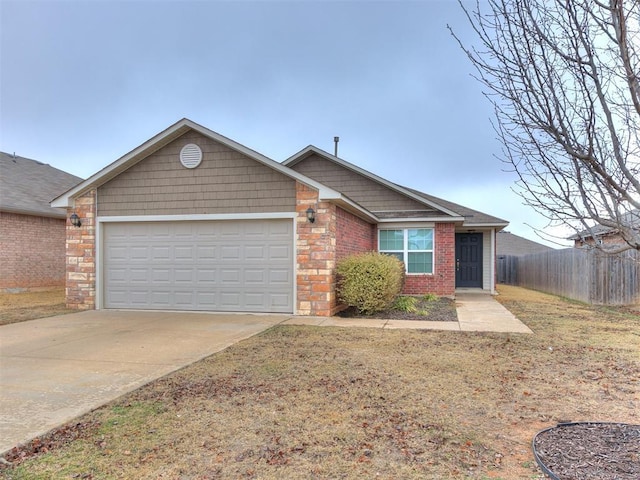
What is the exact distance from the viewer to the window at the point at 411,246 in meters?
14.8

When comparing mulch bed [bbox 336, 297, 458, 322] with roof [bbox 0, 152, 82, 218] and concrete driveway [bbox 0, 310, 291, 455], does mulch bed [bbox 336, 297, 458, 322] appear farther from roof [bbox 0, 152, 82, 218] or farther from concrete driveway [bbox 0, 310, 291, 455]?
roof [bbox 0, 152, 82, 218]

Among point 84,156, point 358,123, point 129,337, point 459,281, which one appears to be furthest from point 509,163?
point 84,156

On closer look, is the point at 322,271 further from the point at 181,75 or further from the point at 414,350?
the point at 181,75

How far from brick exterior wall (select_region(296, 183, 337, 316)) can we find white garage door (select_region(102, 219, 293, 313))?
30cm

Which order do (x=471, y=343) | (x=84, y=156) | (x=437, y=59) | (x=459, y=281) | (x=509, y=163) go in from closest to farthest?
(x=509, y=163) < (x=437, y=59) < (x=471, y=343) < (x=459, y=281) < (x=84, y=156)

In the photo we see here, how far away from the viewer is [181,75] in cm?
1525

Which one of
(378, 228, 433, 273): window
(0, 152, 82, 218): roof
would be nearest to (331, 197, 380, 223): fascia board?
(378, 228, 433, 273): window

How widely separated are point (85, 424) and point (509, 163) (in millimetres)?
4156

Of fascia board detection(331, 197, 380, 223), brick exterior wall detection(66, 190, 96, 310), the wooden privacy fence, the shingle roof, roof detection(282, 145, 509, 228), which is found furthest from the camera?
the shingle roof

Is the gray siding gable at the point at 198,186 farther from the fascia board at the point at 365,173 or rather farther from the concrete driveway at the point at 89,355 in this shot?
the fascia board at the point at 365,173

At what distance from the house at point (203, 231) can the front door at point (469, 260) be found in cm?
811

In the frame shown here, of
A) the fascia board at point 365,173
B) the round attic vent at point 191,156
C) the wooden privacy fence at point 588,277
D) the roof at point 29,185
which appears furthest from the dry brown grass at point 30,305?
the wooden privacy fence at point 588,277

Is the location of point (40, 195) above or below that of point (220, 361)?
above

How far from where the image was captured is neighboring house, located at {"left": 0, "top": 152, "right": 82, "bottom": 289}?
1485 centimetres
